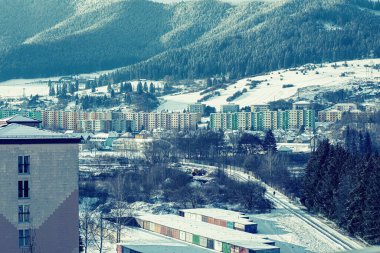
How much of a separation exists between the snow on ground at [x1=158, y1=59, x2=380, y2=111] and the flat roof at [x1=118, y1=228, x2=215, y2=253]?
6028 centimetres

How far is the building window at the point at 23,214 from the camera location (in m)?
18.3

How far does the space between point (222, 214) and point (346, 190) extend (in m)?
4.29

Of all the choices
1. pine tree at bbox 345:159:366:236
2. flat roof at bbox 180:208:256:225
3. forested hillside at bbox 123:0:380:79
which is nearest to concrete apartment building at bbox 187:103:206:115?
forested hillside at bbox 123:0:380:79

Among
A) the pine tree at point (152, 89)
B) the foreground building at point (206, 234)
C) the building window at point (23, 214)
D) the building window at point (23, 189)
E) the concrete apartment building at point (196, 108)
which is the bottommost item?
the foreground building at point (206, 234)

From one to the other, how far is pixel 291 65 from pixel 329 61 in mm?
3875

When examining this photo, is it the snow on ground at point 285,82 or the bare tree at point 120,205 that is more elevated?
the snow on ground at point 285,82

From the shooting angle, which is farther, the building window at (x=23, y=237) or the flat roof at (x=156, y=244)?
the flat roof at (x=156, y=244)

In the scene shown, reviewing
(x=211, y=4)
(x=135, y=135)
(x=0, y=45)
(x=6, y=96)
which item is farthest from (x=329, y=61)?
(x=0, y=45)

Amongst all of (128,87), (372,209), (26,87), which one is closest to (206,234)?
(372,209)

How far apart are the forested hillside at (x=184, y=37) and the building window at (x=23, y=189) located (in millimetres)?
97436

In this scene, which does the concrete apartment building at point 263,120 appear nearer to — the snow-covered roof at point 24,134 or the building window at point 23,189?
the snow-covered roof at point 24,134

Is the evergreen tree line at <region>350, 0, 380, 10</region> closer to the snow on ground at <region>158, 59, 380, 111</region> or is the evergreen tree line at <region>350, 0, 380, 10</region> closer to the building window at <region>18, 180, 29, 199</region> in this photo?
the snow on ground at <region>158, 59, 380, 111</region>

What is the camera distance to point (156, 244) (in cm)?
3206

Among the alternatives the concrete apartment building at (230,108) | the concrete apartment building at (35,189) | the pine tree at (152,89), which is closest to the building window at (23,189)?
the concrete apartment building at (35,189)
